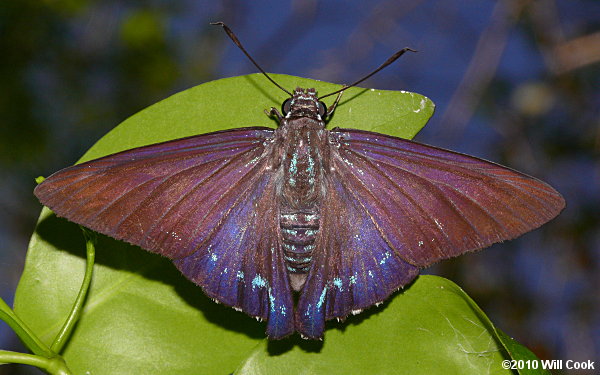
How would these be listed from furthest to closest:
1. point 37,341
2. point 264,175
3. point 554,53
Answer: point 554,53 → point 264,175 → point 37,341

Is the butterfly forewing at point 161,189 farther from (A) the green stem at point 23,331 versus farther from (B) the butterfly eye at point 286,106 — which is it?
(A) the green stem at point 23,331

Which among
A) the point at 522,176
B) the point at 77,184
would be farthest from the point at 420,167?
the point at 77,184

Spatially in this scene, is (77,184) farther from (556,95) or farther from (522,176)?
(556,95)

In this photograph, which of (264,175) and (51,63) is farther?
(51,63)

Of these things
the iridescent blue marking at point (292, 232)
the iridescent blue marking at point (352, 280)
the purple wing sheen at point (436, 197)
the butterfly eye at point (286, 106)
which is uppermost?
the butterfly eye at point (286, 106)

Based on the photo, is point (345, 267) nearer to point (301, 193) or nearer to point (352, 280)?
point (352, 280)

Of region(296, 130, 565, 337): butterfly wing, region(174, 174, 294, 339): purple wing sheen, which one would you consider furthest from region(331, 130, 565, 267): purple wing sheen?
region(174, 174, 294, 339): purple wing sheen

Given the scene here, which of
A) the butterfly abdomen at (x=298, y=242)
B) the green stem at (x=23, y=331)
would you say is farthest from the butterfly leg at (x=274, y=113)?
the green stem at (x=23, y=331)
